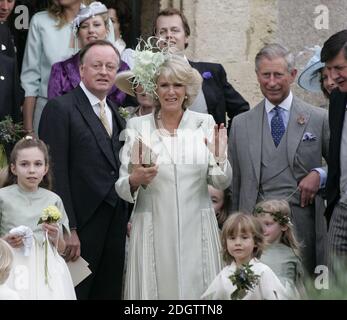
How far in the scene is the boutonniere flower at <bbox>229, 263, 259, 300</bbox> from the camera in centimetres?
716

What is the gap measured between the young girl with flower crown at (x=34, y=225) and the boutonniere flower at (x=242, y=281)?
105 cm

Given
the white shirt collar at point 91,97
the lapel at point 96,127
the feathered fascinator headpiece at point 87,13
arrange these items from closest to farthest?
the lapel at point 96,127 < the white shirt collar at point 91,97 < the feathered fascinator headpiece at point 87,13

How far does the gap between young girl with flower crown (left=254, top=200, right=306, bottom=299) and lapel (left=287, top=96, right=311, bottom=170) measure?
39 centimetres

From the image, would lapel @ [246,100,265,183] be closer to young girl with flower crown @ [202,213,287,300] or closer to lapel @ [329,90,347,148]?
lapel @ [329,90,347,148]

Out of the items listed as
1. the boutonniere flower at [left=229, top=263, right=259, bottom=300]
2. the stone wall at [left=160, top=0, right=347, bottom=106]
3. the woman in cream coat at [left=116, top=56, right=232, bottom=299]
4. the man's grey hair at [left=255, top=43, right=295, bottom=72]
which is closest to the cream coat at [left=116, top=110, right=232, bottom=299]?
the woman in cream coat at [left=116, top=56, right=232, bottom=299]

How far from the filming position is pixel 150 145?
7.89 meters

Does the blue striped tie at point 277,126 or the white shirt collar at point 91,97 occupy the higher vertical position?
the white shirt collar at point 91,97

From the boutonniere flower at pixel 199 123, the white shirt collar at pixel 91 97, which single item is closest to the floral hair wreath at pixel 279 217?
the boutonniere flower at pixel 199 123

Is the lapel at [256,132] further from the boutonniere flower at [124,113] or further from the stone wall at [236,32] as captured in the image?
the stone wall at [236,32]

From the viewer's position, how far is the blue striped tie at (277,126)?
8648mm

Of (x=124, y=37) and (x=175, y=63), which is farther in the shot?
(x=124, y=37)

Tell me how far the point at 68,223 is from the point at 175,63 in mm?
1150
